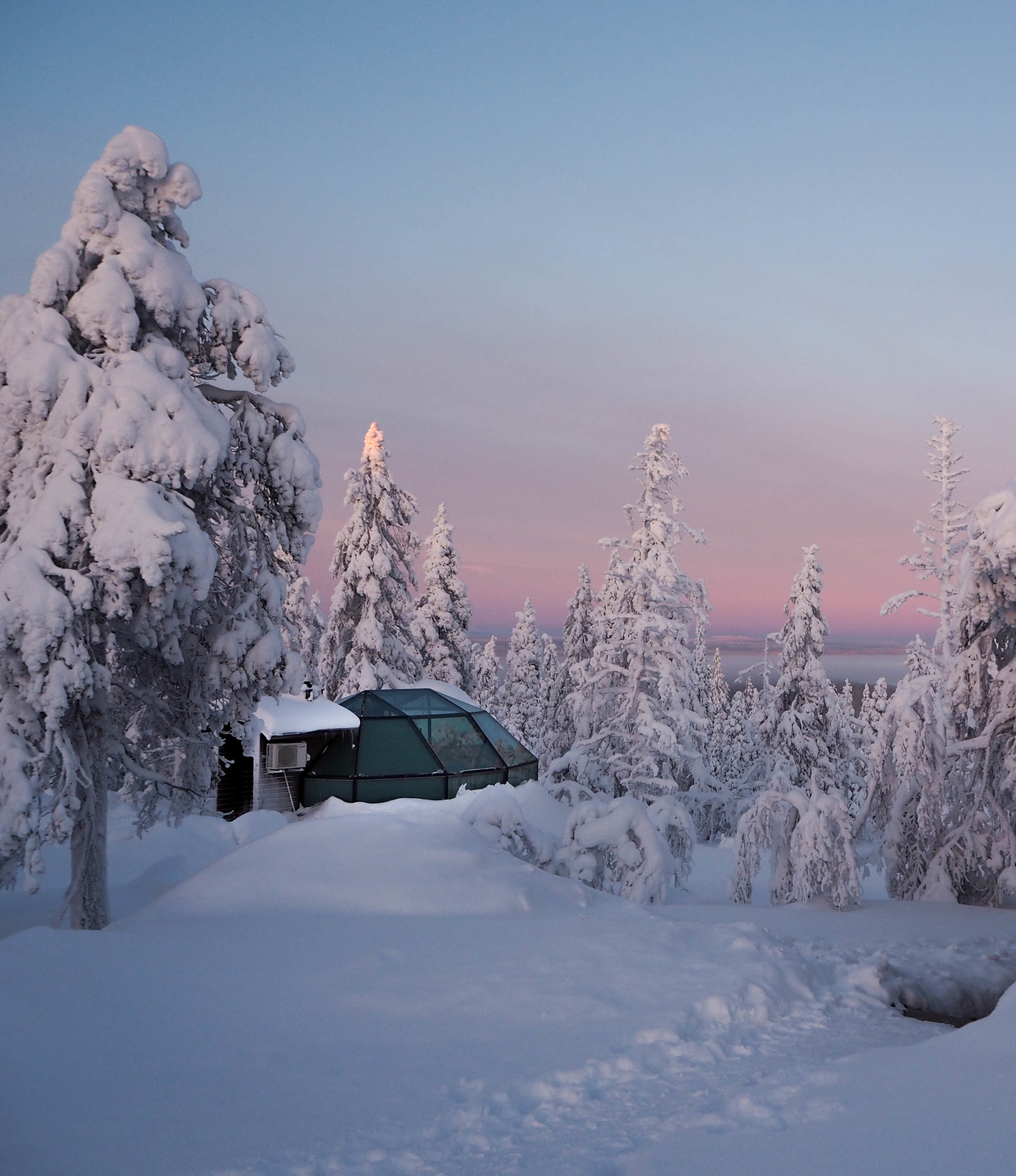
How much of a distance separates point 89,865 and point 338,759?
7536mm

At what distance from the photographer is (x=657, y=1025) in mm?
5516

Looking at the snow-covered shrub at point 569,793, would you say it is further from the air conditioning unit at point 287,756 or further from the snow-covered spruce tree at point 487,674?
the snow-covered spruce tree at point 487,674

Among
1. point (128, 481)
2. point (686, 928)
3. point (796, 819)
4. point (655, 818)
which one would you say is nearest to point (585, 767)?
point (655, 818)

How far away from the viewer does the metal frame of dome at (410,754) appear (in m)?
16.8

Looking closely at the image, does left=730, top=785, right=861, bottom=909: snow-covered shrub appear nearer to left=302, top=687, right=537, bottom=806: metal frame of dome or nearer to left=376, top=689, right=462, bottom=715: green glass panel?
left=302, top=687, right=537, bottom=806: metal frame of dome

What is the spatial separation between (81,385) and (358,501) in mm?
16521

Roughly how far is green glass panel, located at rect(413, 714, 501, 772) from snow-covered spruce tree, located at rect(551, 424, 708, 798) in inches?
73.5

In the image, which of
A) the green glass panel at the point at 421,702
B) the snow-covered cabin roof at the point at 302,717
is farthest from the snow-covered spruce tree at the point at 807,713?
the snow-covered cabin roof at the point at 302,717

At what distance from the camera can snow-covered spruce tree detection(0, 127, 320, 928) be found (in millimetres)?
8734

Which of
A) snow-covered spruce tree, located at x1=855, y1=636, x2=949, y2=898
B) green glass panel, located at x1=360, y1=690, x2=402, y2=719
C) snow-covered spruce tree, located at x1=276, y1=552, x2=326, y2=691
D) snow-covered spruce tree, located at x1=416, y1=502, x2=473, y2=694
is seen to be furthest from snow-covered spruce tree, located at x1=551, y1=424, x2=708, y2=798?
snow-covered spruce tree, located at x1=276, y1=552, x2=326, y2=691

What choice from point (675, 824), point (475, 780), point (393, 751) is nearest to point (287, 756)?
point (393, 751)

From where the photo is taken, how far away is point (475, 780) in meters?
17.7

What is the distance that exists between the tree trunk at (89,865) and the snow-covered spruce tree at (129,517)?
3 cm

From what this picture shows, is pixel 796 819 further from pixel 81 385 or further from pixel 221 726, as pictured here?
pixel 81 385
